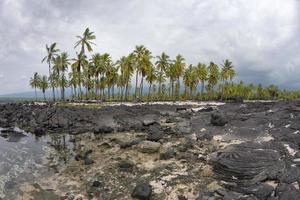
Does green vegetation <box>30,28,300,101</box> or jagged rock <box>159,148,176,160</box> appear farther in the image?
green vegetation <box>30,28,300,101</box>

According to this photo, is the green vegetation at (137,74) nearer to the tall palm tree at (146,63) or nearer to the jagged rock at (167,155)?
the tall palm tree at (146,63)

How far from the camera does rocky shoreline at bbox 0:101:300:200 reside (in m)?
27.3

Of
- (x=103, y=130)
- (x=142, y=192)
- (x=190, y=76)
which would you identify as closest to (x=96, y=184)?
(x=142, y=192)

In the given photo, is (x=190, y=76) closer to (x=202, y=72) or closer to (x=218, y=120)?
(x=202, y=72)

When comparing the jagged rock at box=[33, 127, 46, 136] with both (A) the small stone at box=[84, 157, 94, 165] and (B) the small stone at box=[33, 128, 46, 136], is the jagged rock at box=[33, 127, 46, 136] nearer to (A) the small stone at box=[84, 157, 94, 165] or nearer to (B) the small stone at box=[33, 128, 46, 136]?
(B) the small stone at box=[33, 128, 46, 136]

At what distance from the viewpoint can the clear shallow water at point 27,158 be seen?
31.7m

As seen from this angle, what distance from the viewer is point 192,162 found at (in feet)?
111

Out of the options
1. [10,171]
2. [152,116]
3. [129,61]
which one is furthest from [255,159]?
[129,61]

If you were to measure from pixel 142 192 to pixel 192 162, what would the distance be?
318 inches

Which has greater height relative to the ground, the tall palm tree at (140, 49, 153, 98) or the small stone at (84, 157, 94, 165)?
the tall palm tree at (140, 49, 153, 98)

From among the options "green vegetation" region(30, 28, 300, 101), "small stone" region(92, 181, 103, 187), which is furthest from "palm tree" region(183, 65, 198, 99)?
"small stone" region(92, 181, 103, 187)

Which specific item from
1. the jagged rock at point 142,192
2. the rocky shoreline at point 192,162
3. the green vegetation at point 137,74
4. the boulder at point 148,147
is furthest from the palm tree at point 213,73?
the jagged rock at point 142,192

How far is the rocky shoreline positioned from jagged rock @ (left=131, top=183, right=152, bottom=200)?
0.06 m

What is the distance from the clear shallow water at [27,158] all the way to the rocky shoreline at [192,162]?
1.46m
